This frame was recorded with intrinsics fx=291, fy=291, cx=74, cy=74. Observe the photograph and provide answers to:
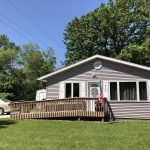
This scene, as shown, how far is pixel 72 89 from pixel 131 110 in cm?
390

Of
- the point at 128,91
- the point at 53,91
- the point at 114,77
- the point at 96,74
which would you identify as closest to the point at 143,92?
the point at 128,91

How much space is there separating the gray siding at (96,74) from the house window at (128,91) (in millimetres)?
328

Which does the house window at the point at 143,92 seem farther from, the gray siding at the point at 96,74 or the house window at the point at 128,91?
the gray siding at the point at 96,74

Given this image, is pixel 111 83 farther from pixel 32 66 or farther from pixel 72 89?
pixel 32 66

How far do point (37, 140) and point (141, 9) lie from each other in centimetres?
2910

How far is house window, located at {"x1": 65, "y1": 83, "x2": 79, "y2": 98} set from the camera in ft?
60.4

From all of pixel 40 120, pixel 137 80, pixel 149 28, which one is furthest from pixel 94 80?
pixel 149 28

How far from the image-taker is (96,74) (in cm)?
1819

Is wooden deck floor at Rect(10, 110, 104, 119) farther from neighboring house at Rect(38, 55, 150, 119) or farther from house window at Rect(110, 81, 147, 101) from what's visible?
house window at Rect(110, 81, 147, 101)

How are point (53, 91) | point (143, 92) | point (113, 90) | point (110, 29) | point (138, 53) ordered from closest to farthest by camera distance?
1. point (143, 92)
2. point (113, 90)
3. point (53, 91)
4. point (138, 53)
5. point (110, 29)

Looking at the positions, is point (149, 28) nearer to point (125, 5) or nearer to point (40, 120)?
point (125, 5)

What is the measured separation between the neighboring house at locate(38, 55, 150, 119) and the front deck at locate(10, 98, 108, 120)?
1.47m

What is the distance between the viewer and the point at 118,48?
1442 inches

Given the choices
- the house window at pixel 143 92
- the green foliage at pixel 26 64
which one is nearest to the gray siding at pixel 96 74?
the house window at pixel 143 92
